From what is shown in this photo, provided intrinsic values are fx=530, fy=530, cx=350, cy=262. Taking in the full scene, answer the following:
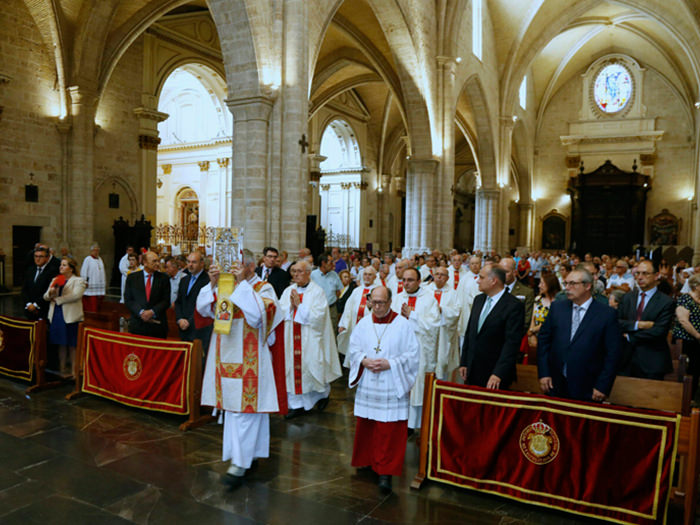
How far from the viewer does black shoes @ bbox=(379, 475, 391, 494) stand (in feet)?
13.2

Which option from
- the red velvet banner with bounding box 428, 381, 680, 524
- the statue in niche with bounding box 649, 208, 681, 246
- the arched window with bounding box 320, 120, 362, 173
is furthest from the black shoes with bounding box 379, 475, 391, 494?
the statue in niche with bounding box 649, 208, 681, 246

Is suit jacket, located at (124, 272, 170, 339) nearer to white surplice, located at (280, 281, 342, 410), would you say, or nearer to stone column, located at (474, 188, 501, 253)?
white surplice, located at (280, 281, 342, 410)

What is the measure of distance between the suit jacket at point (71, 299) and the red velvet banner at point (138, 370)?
65 cm

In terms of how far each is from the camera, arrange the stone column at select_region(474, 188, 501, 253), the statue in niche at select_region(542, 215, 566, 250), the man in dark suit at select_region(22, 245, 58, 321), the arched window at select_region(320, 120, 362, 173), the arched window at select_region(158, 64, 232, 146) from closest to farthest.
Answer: the man in dark suit at select_region(22, 245, 58, 321) → the stone column at select_region(474, 188, 501, 253) → the arched window at select_region(158, 64, 232, 146) → the arched window at select_region(320, 120, 362, 173) → the statue in niche at select_region(542, 215, 566, 250)

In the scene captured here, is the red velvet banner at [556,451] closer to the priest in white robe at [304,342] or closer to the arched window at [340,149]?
the priest in white robe at [304,342]

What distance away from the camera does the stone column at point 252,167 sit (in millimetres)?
10086

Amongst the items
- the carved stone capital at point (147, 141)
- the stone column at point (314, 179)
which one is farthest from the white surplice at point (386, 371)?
the stone column at point (314, 179)

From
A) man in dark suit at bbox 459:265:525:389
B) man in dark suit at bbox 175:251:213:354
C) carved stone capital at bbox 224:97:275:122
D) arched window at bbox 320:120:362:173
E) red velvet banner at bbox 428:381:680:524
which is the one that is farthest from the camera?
arched window at bbox 320:120:362:173

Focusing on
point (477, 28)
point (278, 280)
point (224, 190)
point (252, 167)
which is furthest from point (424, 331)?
point (224, 190)

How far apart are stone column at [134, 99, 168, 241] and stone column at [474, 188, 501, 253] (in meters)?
15.6

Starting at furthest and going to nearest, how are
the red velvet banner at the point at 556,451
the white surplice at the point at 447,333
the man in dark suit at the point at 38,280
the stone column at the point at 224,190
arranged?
1. the stone column at the point at 224,190
2. the man in dark suit at the point at 38,280
3. the white surplice at the point at 447,333
4. the red velvet banner at the point at 556,451

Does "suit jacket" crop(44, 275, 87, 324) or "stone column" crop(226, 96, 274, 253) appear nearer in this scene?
"suit jacket" crop(44, 275, 87, 324)

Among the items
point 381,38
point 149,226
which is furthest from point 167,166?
point 381,38

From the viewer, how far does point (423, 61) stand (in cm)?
1780
